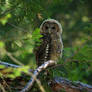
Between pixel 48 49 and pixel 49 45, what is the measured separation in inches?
3.7

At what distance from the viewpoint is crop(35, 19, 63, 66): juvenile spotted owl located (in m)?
5.43

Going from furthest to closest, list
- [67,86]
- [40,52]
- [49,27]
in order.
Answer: [49,27], [40,52], [67,86]

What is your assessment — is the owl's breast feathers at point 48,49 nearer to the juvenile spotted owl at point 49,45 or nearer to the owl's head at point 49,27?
the juvenile spotted owl at point 49,45

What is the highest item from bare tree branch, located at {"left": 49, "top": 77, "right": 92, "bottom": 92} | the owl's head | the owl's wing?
the owl's head

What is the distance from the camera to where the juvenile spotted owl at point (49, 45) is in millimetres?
5426

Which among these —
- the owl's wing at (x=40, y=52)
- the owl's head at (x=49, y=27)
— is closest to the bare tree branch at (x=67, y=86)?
the owl's wing at (x=40, y=52)

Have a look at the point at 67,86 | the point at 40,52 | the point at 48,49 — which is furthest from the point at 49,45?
the point at 67,86

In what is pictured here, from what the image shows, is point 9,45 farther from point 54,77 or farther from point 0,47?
point 0,47

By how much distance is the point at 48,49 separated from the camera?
18.0 feet

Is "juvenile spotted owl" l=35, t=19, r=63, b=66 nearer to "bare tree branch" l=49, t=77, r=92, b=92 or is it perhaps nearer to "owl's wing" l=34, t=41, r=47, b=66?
"owl's wing" l=34, t=41, r=47, b=66

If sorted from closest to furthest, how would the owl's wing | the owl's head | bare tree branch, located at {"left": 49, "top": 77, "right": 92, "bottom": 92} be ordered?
bare tree branch, located at {"left": 49, "top": 77, "right": 92, "bottom": 92} → the owl's wing → the owl's head

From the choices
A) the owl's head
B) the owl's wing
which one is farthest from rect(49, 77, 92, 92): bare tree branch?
the owl's head

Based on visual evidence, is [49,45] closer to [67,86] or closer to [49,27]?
[49,27]

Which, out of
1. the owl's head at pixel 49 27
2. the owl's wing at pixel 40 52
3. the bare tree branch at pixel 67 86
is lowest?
the bare tree branch at pixel 67 86
